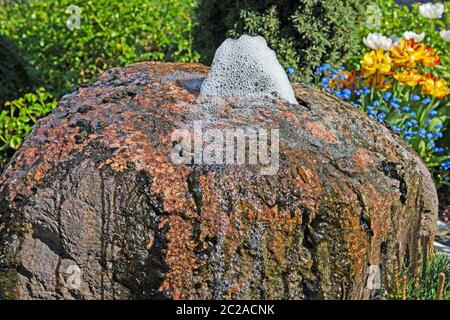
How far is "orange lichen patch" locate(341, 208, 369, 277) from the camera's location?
2.72m

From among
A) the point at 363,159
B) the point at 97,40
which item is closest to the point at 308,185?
the point at 363,159

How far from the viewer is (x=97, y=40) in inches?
263

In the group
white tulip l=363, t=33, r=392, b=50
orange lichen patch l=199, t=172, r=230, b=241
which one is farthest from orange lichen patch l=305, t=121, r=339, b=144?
white tulip l=363, t=33, r=392, b=50

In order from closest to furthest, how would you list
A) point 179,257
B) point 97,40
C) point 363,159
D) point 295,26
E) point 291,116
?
point 179,257 → point 363,159 → point 291,116 → point 295,26 → point 97,40

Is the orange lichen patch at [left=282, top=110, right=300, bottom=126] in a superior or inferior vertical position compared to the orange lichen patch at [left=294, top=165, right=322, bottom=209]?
superior

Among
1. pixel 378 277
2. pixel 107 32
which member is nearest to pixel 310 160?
pixel 378 277

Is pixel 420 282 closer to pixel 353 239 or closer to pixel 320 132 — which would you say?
pixel 353 239

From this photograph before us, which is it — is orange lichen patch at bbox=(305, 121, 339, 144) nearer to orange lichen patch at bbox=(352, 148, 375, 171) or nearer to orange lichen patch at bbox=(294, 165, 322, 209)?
orange lichen patch at bbox=(352, 148, 375, 171)

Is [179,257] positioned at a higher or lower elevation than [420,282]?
higher

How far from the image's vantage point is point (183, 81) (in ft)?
10.8

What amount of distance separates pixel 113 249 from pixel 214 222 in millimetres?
364

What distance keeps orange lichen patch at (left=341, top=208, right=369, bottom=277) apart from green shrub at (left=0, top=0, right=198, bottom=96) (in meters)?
3.96

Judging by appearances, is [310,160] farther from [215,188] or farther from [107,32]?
[107,32]

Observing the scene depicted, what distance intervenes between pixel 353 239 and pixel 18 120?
10.9 feet
